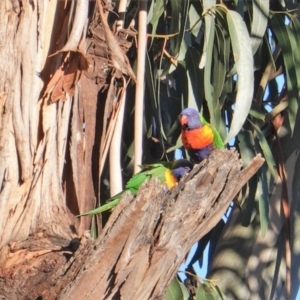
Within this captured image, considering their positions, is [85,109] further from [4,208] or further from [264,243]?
[264,243]

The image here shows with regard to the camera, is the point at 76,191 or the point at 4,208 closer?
the point at 4,208

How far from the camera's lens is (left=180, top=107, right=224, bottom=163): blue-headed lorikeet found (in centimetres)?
258

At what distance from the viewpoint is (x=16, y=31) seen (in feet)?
6.73

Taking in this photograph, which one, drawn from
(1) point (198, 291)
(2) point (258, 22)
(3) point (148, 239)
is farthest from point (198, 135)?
(3) point (148, 239)

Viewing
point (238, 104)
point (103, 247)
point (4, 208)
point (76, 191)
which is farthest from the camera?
point (238, 104)

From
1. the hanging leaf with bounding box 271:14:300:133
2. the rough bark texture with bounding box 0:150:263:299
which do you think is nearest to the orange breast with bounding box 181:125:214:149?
the hanging leaf with bounding box 271:14:300:133

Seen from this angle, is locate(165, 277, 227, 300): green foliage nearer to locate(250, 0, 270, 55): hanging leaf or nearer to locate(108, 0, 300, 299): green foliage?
locate(108, 0, 300, 299): green foliage

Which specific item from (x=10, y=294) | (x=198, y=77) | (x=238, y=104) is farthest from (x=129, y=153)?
(x=10, y=294)

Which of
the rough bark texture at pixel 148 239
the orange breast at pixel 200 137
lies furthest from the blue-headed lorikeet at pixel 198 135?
the rough bark texture at pixel 148 239

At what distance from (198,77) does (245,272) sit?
2.24 feet

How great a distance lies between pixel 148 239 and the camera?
1.60 meters

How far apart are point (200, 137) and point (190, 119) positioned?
72 mm

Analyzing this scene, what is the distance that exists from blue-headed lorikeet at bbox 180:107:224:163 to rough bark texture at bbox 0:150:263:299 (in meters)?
0.86

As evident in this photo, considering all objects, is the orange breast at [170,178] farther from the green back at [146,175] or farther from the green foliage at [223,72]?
the green foliage at [223,72]
